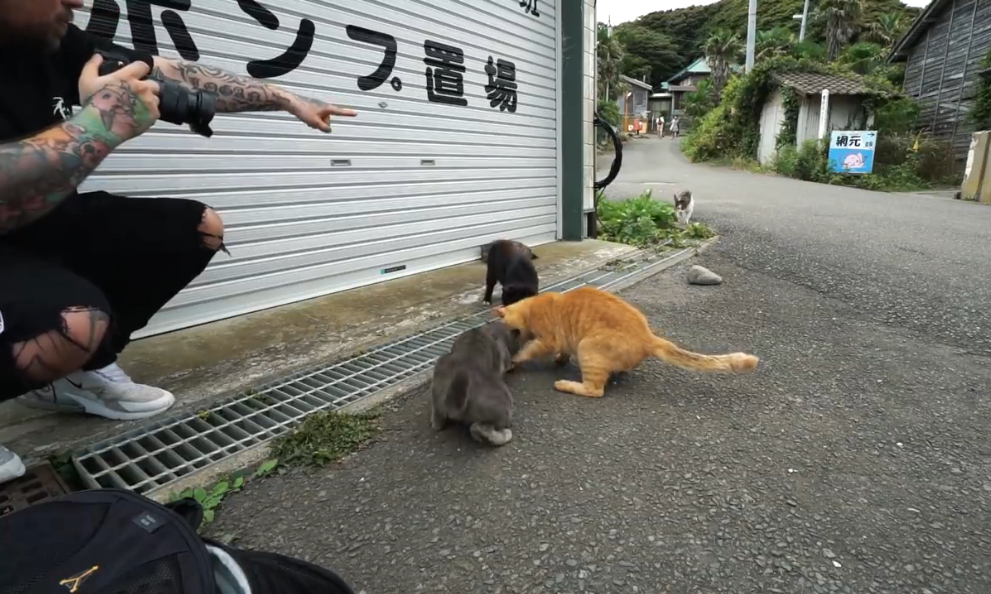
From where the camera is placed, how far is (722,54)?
3875 centimetres

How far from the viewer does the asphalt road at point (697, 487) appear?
1.44 m

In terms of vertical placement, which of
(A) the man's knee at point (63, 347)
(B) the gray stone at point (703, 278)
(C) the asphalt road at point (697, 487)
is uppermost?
(A) the man's knee at point (63, 347)

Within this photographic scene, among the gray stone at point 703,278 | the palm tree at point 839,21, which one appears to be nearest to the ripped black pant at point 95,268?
the gray stone at point 703,278

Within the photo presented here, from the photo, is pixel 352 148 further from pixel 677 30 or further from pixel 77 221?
pixel 677 30

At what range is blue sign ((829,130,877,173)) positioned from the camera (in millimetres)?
16000

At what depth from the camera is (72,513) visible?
93 centimetres

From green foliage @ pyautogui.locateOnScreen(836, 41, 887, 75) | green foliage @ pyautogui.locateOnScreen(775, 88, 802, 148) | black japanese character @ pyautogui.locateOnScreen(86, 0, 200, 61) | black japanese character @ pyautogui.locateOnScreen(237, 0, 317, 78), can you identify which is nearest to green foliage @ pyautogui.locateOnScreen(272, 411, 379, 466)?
black japanese character @ pyautogui.locateOnScreen(86, 0, 200, 61)

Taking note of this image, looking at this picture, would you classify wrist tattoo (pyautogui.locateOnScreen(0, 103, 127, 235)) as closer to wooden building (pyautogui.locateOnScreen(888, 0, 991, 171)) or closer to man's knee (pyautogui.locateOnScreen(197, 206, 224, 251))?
man's knee (pyautogui.locateOnScreen(197, 206, 224, 251))

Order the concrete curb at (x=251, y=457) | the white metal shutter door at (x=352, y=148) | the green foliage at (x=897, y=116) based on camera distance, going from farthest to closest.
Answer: the green foliage at (x=897, y=116) → the white metal shutter door at (x=352, y=148) → the concrete curb at (x=251, y=457)

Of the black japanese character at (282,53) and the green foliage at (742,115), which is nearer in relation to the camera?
the black japanese character at (282,53)

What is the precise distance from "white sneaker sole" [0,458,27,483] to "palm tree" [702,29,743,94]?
43513mm

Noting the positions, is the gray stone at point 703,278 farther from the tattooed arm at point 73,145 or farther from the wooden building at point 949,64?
the wooden building at point 949,64

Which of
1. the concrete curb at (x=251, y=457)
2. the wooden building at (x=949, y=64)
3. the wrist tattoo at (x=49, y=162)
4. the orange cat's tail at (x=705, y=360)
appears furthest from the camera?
the wooden building at (x=949, y=64)

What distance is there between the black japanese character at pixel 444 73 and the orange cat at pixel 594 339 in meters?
3.05
